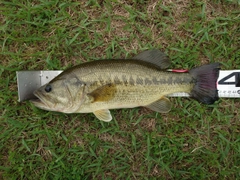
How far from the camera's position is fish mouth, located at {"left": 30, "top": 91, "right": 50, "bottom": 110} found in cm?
328

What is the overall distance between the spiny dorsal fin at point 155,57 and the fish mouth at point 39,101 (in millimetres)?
1456

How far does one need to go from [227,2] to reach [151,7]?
1231mm

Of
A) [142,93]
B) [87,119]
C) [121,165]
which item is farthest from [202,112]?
[87,119]

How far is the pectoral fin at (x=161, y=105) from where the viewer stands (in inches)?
139

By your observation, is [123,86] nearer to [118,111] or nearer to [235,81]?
[118,111]

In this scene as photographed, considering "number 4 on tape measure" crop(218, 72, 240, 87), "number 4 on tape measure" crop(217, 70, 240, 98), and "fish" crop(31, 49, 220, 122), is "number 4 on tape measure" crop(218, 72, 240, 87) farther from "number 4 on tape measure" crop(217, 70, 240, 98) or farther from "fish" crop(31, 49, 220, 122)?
"fish" crop(31, 49, 220, 122)

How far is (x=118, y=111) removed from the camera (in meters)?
3.77

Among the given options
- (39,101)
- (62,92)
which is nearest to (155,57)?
(62,92)

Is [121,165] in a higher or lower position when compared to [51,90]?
lower

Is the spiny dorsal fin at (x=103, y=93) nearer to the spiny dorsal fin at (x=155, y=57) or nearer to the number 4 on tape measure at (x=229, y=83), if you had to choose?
the spiny dorsal fin at (x=155, y=57)

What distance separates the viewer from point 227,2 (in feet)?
12.6

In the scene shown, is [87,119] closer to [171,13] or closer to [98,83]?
[98,83]

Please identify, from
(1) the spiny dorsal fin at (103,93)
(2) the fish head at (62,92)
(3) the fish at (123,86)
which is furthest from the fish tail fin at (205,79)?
(2) the fish head at (62,92)

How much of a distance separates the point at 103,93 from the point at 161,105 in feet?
2.98
